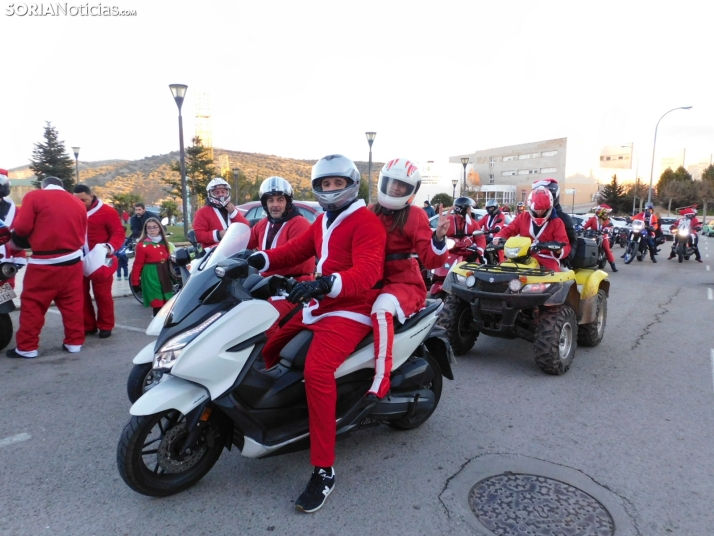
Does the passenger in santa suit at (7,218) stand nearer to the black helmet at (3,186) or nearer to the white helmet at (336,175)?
the black helmet at (3,186)

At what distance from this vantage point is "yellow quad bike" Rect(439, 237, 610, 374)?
5.32 meters

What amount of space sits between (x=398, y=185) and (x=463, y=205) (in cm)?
597

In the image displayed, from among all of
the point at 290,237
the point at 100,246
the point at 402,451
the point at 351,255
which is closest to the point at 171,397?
the point at 351,255

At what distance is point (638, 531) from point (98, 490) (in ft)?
10.2

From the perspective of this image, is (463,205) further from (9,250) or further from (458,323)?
(9,250)

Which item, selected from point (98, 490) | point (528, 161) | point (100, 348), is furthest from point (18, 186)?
point (528, 161)

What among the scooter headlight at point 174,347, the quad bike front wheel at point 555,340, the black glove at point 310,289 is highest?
the black glove at point 310,289

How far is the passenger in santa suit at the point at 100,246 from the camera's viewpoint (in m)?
6.63

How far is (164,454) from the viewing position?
114 inches

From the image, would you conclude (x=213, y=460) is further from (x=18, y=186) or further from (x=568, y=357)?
(x=18, y=186)

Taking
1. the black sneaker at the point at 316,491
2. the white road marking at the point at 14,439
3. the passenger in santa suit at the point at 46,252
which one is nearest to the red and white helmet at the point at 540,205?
the black sneaker at the point at 316,491

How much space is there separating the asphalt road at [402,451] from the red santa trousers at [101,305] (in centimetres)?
51

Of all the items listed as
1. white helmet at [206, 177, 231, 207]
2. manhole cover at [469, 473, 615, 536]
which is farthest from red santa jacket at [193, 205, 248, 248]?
manhole cover at [469, 473, 615, 536]

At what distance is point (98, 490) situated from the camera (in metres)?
3.10
